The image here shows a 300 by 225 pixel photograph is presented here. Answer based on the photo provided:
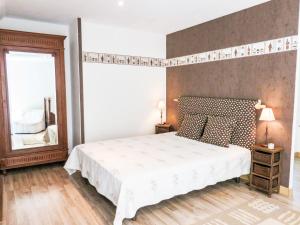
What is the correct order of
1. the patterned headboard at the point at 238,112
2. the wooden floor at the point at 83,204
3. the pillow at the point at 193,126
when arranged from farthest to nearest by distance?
the pillow at the point at 193,126, the patterned headboard at the point at 238,112, the wooden floor at the point at 83,204

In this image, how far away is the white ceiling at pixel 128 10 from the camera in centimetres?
320

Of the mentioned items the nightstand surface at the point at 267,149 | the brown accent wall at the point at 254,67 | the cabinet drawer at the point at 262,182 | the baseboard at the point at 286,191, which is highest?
the brown accent wall at the point at 254,67

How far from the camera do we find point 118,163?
2682mm

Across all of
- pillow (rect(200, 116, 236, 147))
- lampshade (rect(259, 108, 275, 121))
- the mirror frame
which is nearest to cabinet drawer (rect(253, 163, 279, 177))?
pillow (rect(200, 116, 236, 147))

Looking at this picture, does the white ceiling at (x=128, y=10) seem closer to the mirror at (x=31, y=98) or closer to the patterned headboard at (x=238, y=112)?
the mirror at (x=31, y=98)

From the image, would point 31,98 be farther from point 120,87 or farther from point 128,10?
point 128,10

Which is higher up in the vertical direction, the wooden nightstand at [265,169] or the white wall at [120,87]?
the white wall at [120,87]

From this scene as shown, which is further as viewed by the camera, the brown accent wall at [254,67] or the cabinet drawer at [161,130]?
the cabinet drawer at [161,130]

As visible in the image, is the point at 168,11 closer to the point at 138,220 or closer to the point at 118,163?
the point at 118,163

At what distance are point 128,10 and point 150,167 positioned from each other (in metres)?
2.36

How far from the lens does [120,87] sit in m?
4.54

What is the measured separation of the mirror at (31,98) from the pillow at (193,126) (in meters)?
2.24

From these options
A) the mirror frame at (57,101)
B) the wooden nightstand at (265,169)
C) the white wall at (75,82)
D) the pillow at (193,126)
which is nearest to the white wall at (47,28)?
the white wall at (75,82)

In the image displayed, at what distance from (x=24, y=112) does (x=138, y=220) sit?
100 inches
